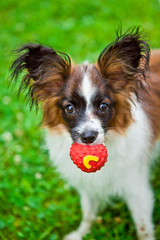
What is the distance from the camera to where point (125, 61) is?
2.77m

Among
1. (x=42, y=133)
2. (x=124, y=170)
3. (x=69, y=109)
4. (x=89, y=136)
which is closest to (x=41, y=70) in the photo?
(x=69, y=109)

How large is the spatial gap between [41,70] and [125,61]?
73 cm

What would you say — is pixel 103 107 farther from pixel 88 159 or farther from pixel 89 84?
pixel 88 159

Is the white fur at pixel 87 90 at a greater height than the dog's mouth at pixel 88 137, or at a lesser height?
greater

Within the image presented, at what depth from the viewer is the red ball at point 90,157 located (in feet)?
8.44

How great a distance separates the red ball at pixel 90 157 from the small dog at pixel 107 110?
59 millimetres

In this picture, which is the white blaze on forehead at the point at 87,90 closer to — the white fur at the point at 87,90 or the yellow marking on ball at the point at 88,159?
the white fur at the point at 87,90

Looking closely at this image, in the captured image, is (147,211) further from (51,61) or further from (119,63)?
(51,61)

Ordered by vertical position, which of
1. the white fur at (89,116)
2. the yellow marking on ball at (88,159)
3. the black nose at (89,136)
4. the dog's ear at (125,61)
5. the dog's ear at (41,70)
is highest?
the dog's ear at (41,70)

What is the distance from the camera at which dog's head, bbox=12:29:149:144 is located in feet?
8.71

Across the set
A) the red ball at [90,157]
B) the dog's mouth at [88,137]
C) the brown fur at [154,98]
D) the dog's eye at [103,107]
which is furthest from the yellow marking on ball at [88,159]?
the brown fur at [154,98]

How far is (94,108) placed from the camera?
8.95 ft

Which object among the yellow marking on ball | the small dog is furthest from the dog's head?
the yellow marking on ball

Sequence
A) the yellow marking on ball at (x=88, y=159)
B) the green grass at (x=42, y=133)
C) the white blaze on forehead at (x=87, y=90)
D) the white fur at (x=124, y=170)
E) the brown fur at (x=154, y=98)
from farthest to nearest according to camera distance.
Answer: the green grass at (x=42, y=133)
the brown fur at (x=154, y=98)
the white fur at (x=124, y=170)
the white blaze on forehead at (x=87, y=90)
the yellow marking on ball at (x=88, y=159)
